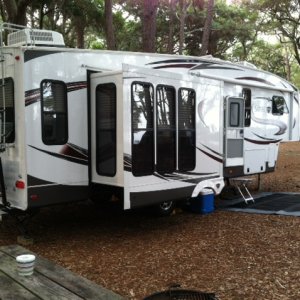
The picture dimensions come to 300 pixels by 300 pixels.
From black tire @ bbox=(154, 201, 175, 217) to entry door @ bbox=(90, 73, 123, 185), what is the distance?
159 cm

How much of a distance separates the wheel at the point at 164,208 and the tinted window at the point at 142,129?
138cm

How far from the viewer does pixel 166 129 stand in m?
6.56

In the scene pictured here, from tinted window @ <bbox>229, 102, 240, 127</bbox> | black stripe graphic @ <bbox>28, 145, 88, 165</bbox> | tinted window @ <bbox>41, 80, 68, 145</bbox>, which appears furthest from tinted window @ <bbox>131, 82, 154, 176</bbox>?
tinted window @ <bbox>229, 102, 240, 127</bbox>

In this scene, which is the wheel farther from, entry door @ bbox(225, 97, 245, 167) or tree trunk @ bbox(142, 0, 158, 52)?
tree trunk @ bbox(142, 0, 158, 52)

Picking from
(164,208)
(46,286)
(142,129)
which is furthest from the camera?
(164,208)

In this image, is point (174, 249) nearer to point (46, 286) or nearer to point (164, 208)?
point (164, 208)

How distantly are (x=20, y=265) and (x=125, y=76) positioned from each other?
10.5ft

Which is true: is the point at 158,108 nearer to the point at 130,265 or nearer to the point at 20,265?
the point at 130,265

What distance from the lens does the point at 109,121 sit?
6172 millimetres

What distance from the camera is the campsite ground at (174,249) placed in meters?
4.61

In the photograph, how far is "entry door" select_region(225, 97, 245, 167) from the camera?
8.10 meters

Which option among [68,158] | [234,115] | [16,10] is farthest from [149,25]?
[68,158]

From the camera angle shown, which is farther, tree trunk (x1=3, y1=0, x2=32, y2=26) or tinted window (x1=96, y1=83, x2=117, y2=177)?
tree trunk (x1=3, y1=0, x2=32, y2=26)

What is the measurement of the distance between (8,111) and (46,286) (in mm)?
3401
